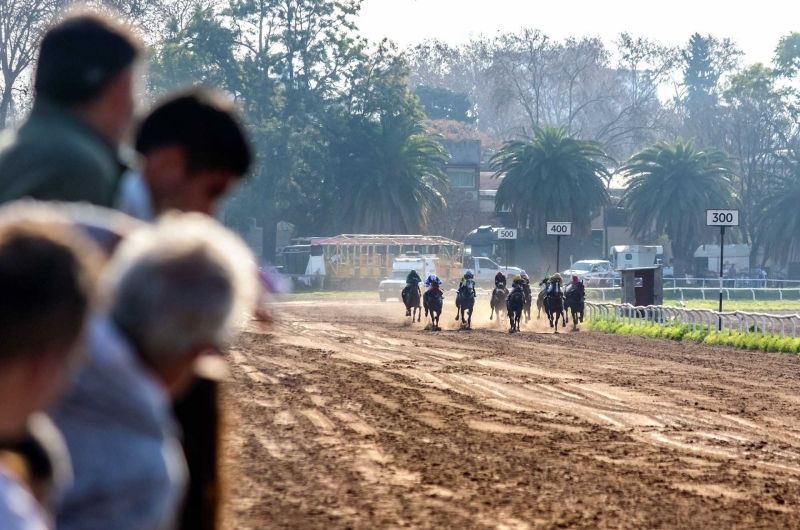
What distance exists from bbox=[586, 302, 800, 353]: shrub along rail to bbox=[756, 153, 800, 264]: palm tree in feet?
117

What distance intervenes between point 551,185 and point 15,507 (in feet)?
204

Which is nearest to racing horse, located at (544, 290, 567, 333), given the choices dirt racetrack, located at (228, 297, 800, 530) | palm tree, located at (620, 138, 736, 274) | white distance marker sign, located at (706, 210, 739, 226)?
white distance marker sign, located at (706, 210, 739, 226)

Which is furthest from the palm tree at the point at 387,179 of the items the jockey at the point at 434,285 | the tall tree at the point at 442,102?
the jockey at the point at 434,285

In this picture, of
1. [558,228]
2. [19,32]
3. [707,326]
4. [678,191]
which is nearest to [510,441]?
[707,326]

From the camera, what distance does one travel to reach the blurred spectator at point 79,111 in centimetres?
350

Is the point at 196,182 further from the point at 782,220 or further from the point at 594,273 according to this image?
the point at 782,220

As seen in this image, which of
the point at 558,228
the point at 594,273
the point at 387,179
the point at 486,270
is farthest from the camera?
the point at 387,179

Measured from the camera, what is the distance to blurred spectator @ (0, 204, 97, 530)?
6.28 ft

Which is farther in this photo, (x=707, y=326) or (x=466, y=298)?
(x=466, y=298)

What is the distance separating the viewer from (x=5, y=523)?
1906 millimetres

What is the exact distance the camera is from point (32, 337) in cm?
194

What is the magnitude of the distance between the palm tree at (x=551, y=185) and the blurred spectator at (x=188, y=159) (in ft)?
196

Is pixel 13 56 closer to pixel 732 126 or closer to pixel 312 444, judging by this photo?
pixel 312 444

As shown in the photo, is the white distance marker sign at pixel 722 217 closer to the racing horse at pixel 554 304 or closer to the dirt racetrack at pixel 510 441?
the dirt racetrack at pixel 510 441
